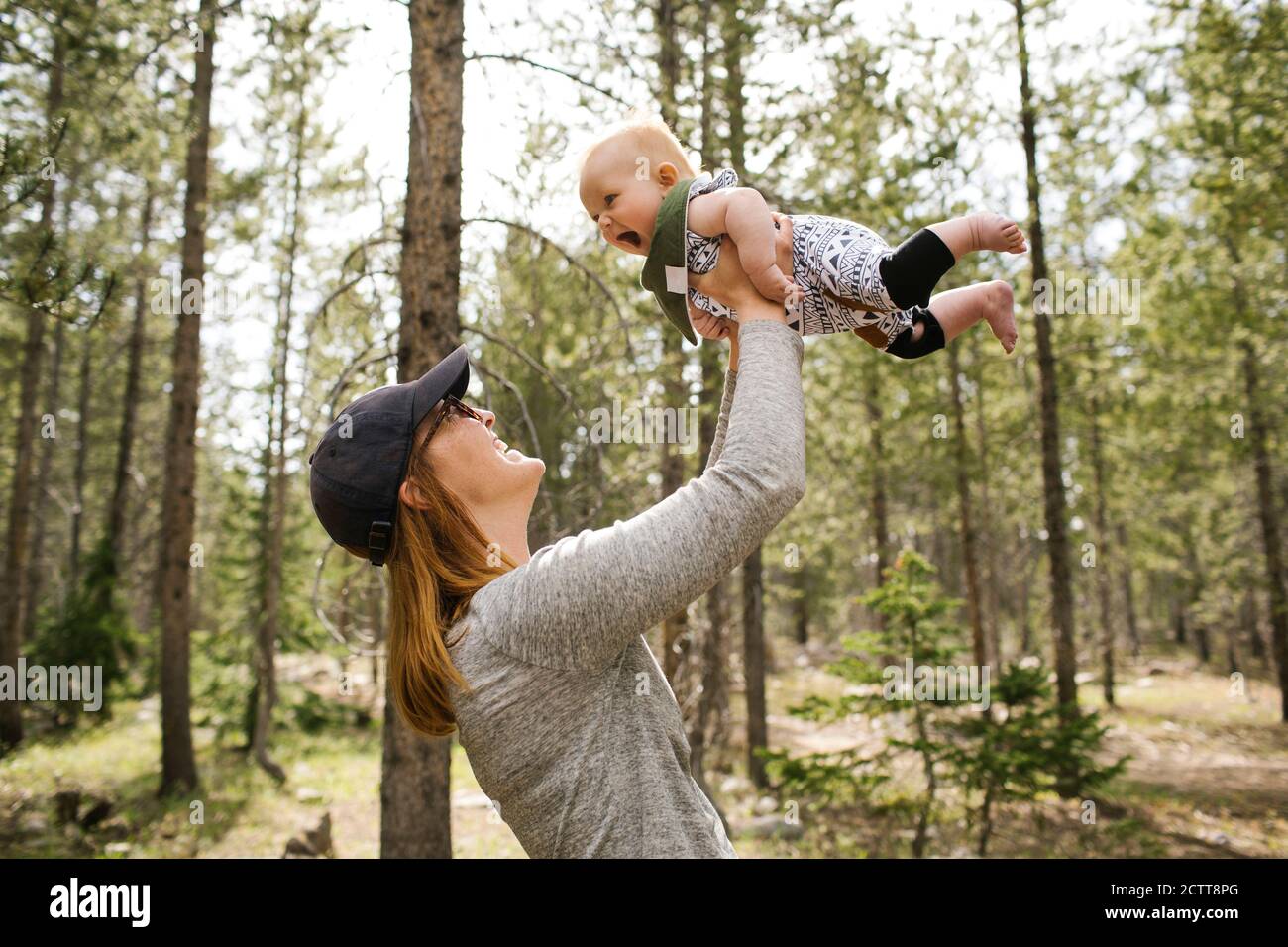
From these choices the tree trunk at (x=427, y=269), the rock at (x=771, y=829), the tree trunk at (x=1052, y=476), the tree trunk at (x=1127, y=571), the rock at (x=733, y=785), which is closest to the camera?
the tree trunk at (x=427, y=269)

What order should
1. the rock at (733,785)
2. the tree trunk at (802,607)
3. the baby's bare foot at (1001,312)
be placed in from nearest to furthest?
the baby's bare foot at (1001,312) → the rock at (733,785) → the tree trunk at (802,607)

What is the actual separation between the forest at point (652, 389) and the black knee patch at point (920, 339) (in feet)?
2.81

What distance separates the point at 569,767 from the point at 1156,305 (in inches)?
628

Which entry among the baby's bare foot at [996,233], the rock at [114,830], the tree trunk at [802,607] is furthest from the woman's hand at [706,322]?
the tree trunk at [802,607]

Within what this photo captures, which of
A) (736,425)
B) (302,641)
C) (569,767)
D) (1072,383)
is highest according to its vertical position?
(1072,383)

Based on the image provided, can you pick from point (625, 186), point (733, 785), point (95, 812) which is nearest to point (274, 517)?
point (95, 812)

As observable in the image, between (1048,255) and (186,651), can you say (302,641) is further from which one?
(1048,255)

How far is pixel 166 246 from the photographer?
17297 millimetres

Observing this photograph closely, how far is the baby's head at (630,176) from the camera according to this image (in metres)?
1.91

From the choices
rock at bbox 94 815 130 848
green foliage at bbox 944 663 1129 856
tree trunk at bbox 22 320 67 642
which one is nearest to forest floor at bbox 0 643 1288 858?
rock at bbox 94 815 130 848

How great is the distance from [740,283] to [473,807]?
1189cm

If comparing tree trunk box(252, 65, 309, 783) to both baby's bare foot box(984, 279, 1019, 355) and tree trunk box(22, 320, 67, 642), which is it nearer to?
tree trunk box(22, 320, 67, 642)

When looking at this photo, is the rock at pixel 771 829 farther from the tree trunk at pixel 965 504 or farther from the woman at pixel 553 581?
the woman at pixel 553 581
